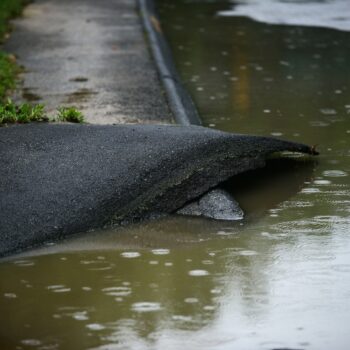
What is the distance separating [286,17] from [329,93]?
6.42 m

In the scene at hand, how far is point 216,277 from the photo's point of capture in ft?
19.6

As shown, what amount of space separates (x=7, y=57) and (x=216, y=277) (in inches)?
290

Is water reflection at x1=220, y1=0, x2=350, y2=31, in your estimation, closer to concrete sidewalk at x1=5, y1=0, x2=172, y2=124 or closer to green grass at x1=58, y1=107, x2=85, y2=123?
concrete sidewalk at x1=5, y1=0, x2=172, y2=124

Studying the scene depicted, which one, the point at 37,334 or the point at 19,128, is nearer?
the point at 37,334

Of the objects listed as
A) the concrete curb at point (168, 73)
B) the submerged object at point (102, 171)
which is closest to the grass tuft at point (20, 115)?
the submerged object at point (102, 171)

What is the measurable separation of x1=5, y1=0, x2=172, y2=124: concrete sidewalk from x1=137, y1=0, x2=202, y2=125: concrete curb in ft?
0.33

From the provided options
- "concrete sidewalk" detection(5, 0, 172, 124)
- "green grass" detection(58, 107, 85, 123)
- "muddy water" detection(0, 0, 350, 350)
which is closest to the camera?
"muddy water" detection(0, 0, 350, 350)

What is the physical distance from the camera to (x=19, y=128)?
805 centimetres

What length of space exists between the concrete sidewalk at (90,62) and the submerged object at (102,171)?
145 centimetres

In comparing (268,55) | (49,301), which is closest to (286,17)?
(268,55)

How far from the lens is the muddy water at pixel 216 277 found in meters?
5.20

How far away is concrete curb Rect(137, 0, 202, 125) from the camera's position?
9875 millimetres

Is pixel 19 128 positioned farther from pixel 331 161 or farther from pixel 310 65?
pixel 310 65

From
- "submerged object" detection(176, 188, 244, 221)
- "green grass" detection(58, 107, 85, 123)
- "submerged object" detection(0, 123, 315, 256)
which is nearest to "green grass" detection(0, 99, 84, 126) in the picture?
"green grass" detection(58, 107, 85, 123)
